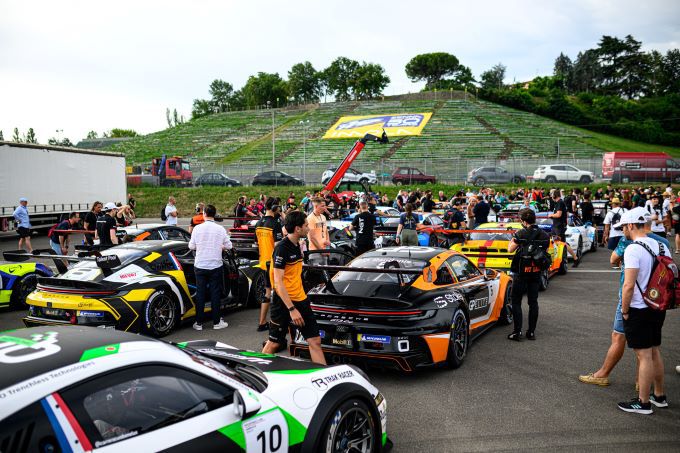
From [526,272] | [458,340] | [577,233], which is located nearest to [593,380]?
[458,340]

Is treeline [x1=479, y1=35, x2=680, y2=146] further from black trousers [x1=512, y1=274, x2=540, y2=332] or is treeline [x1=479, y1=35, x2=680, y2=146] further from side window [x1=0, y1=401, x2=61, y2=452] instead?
side window [x1=0, y1=401, x2=61, y2=452]

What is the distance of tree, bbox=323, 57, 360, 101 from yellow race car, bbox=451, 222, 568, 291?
107 m

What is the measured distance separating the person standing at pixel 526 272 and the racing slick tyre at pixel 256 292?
4.28m

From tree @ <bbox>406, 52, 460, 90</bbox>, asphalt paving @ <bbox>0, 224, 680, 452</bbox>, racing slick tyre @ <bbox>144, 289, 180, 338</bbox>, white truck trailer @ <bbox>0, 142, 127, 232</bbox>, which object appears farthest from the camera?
tree @ <bbox>406, 52, 460, 90</bbox>

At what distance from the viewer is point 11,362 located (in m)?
2.35

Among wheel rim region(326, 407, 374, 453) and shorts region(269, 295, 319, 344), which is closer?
wheel rim region(326, 407, 374, 453)

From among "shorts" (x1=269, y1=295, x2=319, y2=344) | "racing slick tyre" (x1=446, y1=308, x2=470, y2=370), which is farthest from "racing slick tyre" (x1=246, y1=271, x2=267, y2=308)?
"racing slick tyre" (x1=446, y1=308, x2=470, y2=370)

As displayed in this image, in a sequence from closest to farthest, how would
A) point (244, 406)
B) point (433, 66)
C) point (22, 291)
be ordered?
point (244, 406) < point (22, 291) < point (433, 66)

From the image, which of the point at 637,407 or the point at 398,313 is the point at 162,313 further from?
the point at 637,407

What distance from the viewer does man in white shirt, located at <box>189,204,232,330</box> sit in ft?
25.6

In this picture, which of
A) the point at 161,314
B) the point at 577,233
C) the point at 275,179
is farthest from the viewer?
the point at 275,179

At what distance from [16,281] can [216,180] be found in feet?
105

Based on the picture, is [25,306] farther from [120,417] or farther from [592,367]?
[592,367]

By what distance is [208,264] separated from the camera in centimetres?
779
